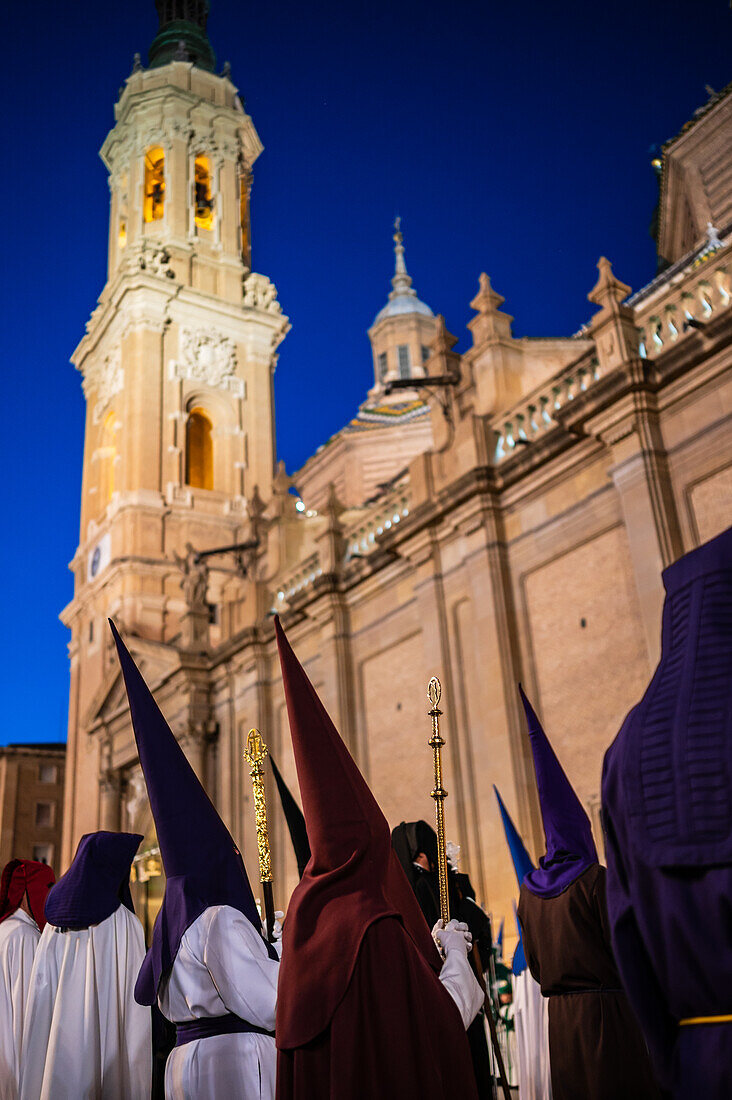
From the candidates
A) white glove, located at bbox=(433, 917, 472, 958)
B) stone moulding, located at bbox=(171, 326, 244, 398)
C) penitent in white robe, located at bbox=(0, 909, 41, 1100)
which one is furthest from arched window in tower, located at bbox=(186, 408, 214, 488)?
white glove, located at bbox=(433, 917, 472, 958)

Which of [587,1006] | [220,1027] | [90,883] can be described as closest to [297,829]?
[90,883]

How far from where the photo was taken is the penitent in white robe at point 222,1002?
13.5ft

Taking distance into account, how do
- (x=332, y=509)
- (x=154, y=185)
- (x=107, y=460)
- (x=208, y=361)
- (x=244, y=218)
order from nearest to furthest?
(x=332, y=509) → (x=208, y=361) → (x=107, y=460) → (x=154, y=185) → (x=244, y=218)

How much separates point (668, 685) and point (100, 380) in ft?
106

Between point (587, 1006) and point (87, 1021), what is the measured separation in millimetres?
2907

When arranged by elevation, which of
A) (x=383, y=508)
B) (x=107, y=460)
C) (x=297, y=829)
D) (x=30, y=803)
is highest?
(x=107, y=460)

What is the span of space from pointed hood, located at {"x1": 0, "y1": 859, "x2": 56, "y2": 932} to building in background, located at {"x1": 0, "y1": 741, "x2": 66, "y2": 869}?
104ft

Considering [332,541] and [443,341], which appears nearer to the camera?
[443,341]

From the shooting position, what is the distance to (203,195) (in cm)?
3428

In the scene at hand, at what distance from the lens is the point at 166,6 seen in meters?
39.8

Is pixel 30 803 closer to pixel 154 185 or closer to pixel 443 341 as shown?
pixel 154 185

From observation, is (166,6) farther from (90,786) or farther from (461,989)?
(461,989)

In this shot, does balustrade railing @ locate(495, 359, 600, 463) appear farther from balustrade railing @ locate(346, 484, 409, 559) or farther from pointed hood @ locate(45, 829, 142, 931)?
pointed hood @ locate(45, 829, 142, 931)

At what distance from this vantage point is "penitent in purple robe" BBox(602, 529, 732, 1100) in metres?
2.17
